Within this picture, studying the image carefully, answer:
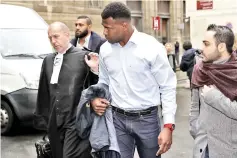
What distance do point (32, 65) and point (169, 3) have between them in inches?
1214

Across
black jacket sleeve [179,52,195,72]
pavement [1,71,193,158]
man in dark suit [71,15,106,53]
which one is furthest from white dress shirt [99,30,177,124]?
black jacket sleeve [179,52,195,72]

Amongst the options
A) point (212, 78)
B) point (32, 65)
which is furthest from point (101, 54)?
point (32, 65)

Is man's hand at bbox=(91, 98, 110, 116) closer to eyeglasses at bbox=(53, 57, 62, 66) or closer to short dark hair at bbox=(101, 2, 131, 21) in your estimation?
short dark hair at bbox=(101, 2, 131, 21)

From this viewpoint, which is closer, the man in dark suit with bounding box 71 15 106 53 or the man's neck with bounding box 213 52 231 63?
the man's neck with bounding box 213 52 231 63

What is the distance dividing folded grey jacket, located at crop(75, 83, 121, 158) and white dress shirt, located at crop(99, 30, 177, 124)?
131 mm

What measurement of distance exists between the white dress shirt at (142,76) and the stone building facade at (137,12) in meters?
17.9

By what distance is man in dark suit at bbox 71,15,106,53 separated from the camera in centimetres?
660

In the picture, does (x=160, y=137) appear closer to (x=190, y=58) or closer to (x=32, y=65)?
(x=32, y=65)

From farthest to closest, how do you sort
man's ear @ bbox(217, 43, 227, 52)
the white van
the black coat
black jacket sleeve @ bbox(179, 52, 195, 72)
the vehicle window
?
black jacket sleeve @ bbox(179, 52, 195, 72) → the vehicle window → the white van → the black coat → man's ear @ bbox(217, 43, 227, 52)

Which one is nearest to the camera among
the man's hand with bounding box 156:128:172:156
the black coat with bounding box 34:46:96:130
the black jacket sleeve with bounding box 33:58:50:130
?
the man's hand with bounding box 156:128:172:156

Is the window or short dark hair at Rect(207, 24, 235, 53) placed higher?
the window

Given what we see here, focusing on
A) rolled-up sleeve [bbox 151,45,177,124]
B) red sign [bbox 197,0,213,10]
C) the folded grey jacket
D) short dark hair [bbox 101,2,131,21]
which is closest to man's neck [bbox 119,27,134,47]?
short dark hair [bbox 101,2,131,21]

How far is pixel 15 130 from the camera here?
26.2 ft

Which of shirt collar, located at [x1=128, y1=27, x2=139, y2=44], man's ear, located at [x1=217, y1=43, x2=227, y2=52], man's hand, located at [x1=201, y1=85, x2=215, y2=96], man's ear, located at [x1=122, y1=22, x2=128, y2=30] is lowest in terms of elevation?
man's hand, located at [x1=201, y1=85, x2=215, y2=96]
